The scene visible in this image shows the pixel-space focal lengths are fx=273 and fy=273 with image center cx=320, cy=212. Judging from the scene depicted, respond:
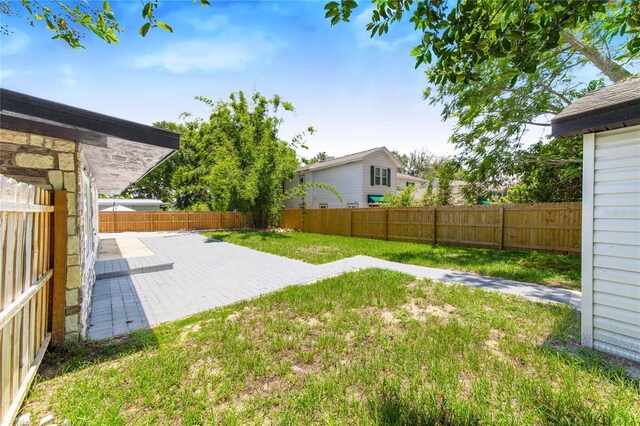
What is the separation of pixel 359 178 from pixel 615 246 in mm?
17593

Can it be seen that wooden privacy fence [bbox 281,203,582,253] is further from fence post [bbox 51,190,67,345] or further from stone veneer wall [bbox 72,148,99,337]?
fence post [bbox 51,190,67,345]

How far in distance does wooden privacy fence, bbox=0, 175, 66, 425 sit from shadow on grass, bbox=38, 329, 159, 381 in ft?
0.61

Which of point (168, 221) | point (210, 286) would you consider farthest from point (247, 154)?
point (210, 286)

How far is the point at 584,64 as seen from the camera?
923cm

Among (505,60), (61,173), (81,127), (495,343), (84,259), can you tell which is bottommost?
(495,343)

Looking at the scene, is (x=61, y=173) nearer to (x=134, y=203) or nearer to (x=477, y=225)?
(x=477, y=225)

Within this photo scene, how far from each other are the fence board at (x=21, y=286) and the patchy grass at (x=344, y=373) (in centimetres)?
25

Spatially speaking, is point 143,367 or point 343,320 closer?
point 143,367

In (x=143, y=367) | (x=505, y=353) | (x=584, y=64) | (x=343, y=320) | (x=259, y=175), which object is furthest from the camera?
(x=259, y=175)

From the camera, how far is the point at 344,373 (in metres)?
2.70

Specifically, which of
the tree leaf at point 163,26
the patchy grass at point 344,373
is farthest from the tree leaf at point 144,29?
A: the patchy grass at point 344,373

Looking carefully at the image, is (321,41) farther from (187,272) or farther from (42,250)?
(187,272)

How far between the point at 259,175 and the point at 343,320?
1474 centimetres

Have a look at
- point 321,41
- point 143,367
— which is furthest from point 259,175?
point 143,367
